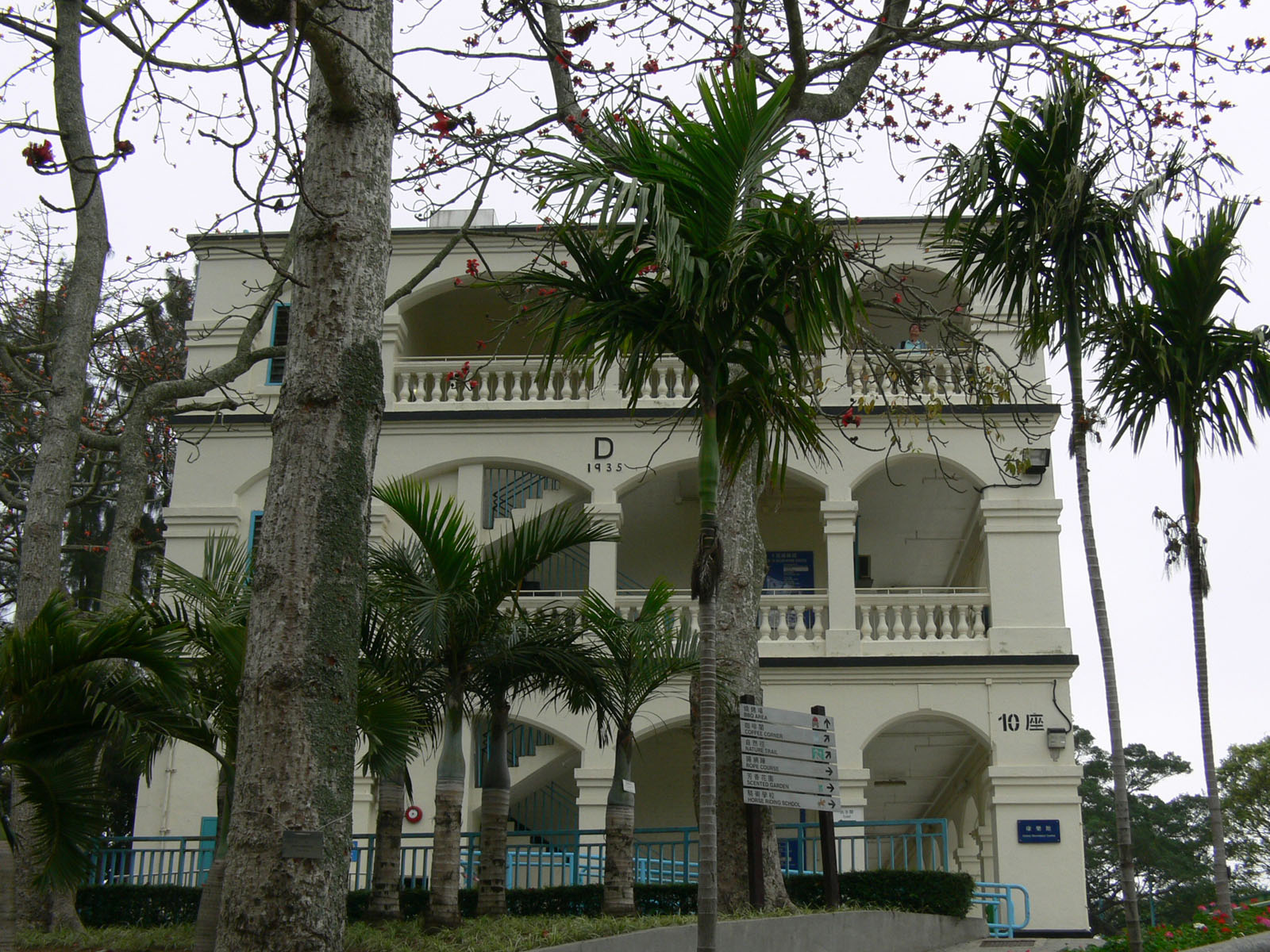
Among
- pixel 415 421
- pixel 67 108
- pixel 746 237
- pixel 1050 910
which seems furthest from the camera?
pixel 415 421

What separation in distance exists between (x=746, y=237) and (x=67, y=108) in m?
7.55

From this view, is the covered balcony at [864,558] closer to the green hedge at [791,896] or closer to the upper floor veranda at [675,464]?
the upper floor veranda at [675,464]

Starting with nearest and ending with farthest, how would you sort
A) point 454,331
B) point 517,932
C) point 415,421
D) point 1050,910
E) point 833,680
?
point 517,932
point 1050,910
point 833,680
point 415,421
point 454,331

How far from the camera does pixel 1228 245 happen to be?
960cm

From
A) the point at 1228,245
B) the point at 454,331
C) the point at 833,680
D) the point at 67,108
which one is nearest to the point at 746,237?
the point at 1228,245

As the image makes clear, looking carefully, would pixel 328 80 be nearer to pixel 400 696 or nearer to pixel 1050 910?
pixel 400 696

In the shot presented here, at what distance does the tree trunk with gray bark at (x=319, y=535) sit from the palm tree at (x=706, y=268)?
0.93m

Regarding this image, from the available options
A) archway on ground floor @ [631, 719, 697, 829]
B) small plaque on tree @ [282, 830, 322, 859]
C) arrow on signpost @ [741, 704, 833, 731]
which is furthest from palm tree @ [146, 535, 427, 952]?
archway on ground floor @ [631, 719, 697, 829]

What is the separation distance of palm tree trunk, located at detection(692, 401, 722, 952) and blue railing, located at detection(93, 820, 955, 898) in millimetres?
5614

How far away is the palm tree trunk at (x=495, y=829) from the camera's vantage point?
9711 mm

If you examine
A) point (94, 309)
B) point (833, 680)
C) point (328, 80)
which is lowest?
point (833, 680)

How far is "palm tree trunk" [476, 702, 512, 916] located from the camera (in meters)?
9.71

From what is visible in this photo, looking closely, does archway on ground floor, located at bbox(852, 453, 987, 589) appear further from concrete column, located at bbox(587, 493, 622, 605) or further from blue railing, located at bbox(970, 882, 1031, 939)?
blue railing, located at bbox(970, 882, 1031, 939)

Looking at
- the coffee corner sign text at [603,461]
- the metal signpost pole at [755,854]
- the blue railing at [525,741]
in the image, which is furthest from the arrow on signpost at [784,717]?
the coffee corner sign text at [603,461]
